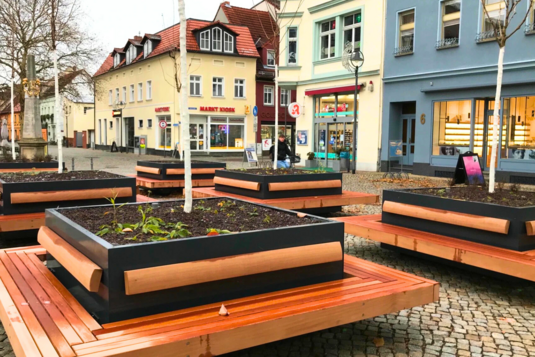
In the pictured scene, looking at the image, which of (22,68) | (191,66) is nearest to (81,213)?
(22,68)

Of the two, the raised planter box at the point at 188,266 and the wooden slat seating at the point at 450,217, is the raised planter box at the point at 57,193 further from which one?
→ the wooden slat seating at the point at 450,217

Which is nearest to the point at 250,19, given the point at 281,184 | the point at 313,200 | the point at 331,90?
the point at 331,90

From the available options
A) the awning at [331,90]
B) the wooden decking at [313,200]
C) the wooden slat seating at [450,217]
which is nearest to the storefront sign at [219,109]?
the awning at [331,90]

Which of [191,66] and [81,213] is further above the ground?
[191,66]

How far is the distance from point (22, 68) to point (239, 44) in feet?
49.6

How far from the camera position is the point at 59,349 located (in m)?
2.66

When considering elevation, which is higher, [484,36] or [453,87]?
[484,36]

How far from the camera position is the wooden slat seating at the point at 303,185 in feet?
28.7

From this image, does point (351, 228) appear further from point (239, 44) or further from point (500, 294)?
point (239, 44)

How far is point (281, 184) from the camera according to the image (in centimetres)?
877

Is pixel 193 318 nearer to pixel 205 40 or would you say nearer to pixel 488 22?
pixel 488 22

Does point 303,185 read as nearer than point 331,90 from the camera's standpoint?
Yes

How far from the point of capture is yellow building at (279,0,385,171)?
21.4 metres

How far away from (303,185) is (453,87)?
1093 cm
